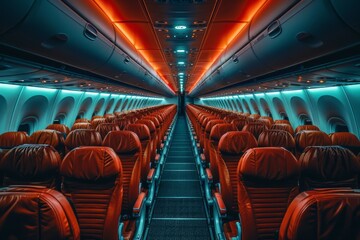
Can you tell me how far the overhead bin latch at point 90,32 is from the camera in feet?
9.60

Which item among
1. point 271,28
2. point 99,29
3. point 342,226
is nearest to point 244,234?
point 342,226

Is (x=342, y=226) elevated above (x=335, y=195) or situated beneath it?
situated beneath

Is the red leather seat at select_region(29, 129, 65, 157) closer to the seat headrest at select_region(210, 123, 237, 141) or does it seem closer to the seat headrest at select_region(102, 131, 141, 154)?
the seat headrest at select_region(102, 131, 141, 154)

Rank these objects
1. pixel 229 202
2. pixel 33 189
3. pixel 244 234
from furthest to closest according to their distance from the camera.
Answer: pixel 229 202
pixel 244 234
pixel 33 189

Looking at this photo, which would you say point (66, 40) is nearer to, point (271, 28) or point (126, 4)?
point (126, 4)

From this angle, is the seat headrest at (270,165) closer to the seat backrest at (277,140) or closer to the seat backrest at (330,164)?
the seat backrest at (330,164)

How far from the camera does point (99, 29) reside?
10.8 feet

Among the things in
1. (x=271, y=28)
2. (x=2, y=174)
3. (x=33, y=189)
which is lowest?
(x=2, y=174)

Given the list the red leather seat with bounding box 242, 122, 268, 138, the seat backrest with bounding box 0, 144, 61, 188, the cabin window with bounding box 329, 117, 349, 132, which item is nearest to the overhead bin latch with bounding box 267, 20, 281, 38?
the red leather seat with bounding box 242, 122, 268, 138

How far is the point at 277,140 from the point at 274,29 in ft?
5.21

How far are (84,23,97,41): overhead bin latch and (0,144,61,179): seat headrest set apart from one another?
1547 millimetres

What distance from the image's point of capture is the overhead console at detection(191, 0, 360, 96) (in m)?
1.88

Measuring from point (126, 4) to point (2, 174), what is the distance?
2810 millimetres

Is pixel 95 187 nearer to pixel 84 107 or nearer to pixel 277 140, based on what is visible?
pixel 277 140
